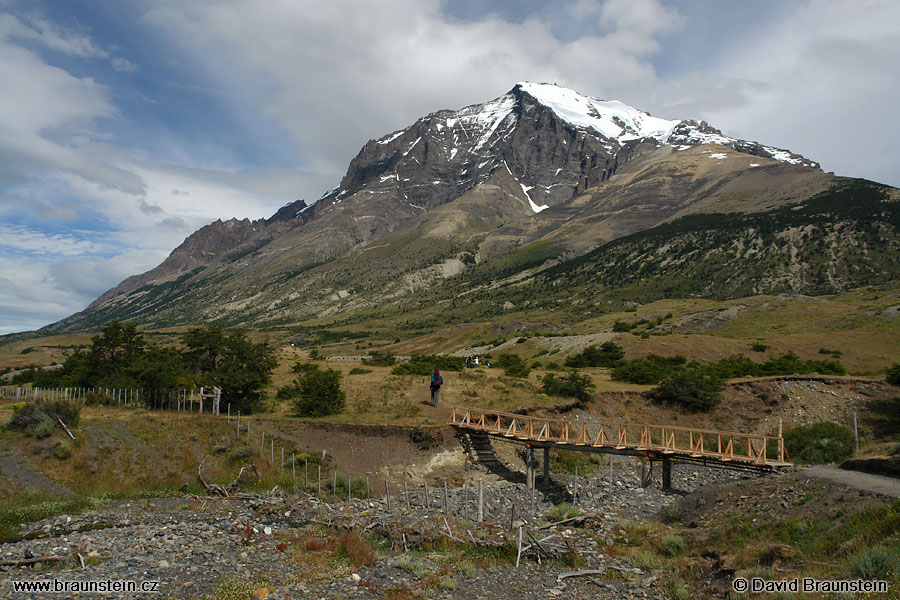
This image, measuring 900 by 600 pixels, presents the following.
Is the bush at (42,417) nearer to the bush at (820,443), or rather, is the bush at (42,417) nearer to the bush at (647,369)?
the bush at (647,369)

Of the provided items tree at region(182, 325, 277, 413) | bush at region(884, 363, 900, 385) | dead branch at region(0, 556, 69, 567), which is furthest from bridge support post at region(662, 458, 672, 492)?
dead branch at region(0, 556, 69, 567)

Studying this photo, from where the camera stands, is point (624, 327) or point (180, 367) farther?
point (624, 327)

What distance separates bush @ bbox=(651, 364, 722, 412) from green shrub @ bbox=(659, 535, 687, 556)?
2571 centimetres

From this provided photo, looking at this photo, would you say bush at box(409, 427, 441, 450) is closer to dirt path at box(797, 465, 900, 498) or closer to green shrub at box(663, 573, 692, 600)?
green shrub at box(663, 573, 692, 600)

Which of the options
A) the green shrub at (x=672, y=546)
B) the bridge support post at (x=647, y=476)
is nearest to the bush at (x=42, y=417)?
the green shrub at (x=672, y=546)

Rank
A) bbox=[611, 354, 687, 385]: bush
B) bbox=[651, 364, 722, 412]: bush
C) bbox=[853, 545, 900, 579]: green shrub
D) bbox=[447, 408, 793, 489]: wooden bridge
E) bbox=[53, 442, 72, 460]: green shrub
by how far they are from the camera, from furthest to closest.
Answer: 1. bbox=[611, 354, 687, 385]: bush
2. bbox=[651, 364, 722, 412]: bush
3. bbox=[447, 408, 793, 489]: wooden bridge
4. bbox=[53, 442, 72, 460]: green shrub
5. bbox=[853, 545, 900, 579]: green shrub

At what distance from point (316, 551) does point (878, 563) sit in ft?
52.8

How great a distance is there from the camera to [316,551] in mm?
18578

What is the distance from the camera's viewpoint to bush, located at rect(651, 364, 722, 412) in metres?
42.8

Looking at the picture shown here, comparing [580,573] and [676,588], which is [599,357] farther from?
[676,588]

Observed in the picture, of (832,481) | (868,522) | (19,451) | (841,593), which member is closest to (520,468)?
(832,481)

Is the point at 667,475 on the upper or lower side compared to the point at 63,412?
lower

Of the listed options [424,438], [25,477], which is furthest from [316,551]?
[25,477]

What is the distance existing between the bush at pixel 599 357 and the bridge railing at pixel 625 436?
18.7 metres
